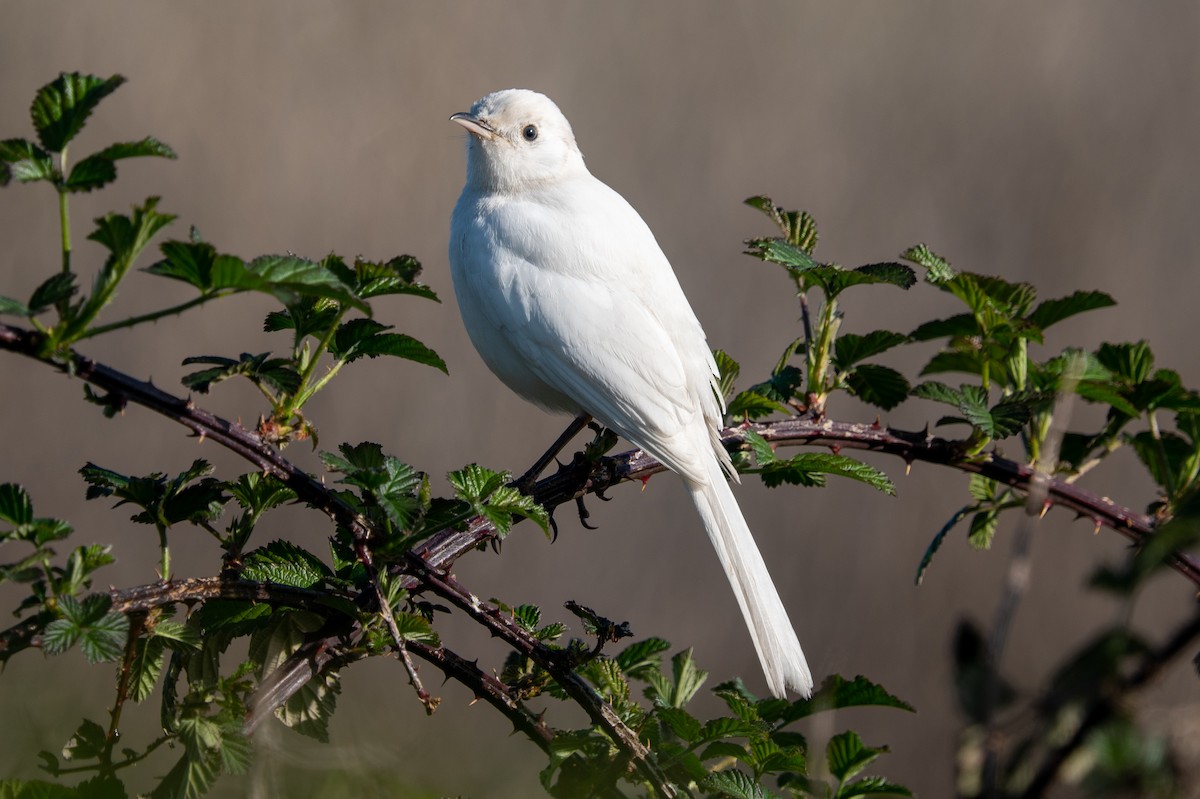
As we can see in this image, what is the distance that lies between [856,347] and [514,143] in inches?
71.1

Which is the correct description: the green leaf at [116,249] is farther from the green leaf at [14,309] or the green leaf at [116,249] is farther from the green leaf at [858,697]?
the green leaf at [858,697]

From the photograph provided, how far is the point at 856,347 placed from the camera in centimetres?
222

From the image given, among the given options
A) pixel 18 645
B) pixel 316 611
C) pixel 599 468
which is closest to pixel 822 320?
pixel 599 468

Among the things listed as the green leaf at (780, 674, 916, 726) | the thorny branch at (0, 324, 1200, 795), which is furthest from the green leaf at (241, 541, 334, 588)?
the green leaf at (780, 674, 916, 726)

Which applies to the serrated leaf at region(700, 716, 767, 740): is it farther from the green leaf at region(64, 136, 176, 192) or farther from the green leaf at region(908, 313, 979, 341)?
the green leaf at region(64, 136, 176, 192)

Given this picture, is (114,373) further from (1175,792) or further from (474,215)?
(474,215)

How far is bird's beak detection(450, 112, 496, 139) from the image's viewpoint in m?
3.63

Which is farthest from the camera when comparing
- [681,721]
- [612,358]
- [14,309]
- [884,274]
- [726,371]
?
[612,358]

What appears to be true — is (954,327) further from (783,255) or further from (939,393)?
(783,255)

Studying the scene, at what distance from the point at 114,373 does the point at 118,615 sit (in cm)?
29

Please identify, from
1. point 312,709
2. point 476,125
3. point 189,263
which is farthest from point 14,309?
point 476,125

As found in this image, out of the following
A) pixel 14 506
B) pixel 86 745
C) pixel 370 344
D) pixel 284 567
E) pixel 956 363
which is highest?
pixel 956 363

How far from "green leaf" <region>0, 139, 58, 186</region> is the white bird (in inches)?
61.8

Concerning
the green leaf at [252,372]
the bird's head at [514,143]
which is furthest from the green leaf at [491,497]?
the bird's head at [514,143]
